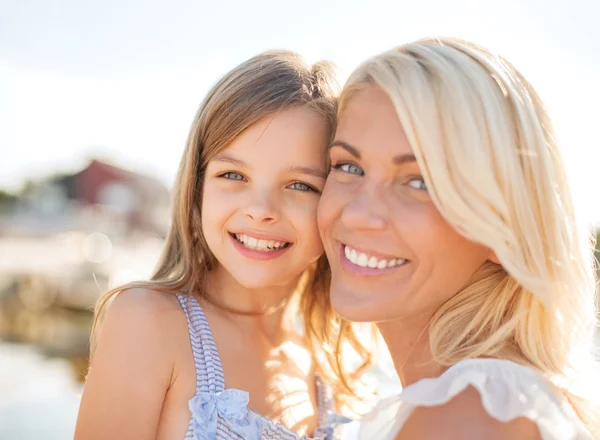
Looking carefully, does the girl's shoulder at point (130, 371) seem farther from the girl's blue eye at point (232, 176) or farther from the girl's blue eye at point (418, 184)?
the girl's blue eye at point (418, 184)

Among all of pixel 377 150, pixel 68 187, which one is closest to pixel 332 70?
pixel 377 150

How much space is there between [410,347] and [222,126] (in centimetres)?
127

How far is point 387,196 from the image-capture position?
2.53 m

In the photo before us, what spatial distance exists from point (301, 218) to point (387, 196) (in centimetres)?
65

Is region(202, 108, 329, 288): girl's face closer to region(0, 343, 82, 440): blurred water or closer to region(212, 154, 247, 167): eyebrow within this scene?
region(212, 154, 247, 167): eyebrow

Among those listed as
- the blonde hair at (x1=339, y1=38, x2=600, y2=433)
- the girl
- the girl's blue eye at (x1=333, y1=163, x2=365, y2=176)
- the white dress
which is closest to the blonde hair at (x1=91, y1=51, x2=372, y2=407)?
the girl

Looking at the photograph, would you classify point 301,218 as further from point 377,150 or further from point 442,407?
point 442,407

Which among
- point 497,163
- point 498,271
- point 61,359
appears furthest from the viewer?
point 61,359

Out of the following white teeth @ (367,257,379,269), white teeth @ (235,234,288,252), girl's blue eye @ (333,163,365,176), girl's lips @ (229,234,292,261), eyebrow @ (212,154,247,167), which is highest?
girl's blue eye @ (333,163,365,176)

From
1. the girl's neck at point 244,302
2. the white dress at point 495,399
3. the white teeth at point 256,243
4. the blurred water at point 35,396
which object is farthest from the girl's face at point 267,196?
the blurred water at point 35,396

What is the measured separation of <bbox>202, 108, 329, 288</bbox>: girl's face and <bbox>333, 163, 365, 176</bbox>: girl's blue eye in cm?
24

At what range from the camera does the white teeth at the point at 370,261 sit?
2.58 meters

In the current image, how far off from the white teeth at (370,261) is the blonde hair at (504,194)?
0.31 m

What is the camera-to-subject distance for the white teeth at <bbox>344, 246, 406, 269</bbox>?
2.58 m
